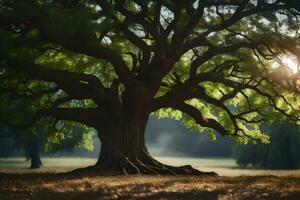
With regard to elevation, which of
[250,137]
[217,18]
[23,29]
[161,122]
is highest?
[161,122]

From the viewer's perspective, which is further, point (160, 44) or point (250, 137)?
point (250, 137)

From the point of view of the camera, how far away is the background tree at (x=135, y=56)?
19.1 m

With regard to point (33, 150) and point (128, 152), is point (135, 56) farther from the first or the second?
point (33, 150)

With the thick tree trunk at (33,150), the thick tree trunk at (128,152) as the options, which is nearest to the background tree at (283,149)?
the thick tree trunk at (33,150)

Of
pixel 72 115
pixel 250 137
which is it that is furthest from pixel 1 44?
pixel 250 137

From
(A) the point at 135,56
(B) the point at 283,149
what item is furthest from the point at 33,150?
(A) the point at 135,56

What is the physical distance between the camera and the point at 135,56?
24.7 m

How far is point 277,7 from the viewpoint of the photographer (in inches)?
791

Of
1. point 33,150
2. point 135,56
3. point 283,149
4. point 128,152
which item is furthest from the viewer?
point 33,150

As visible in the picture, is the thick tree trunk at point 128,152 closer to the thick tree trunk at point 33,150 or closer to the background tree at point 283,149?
the background tree at point 283,149

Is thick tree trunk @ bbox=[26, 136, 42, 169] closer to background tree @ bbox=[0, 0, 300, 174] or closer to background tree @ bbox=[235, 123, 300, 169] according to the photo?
background tree @ bbox=[0, 0, 300, 174]

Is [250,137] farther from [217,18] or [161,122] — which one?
[161,122]

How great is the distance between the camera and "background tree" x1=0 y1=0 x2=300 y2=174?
19141 mm

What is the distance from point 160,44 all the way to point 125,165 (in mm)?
5247
